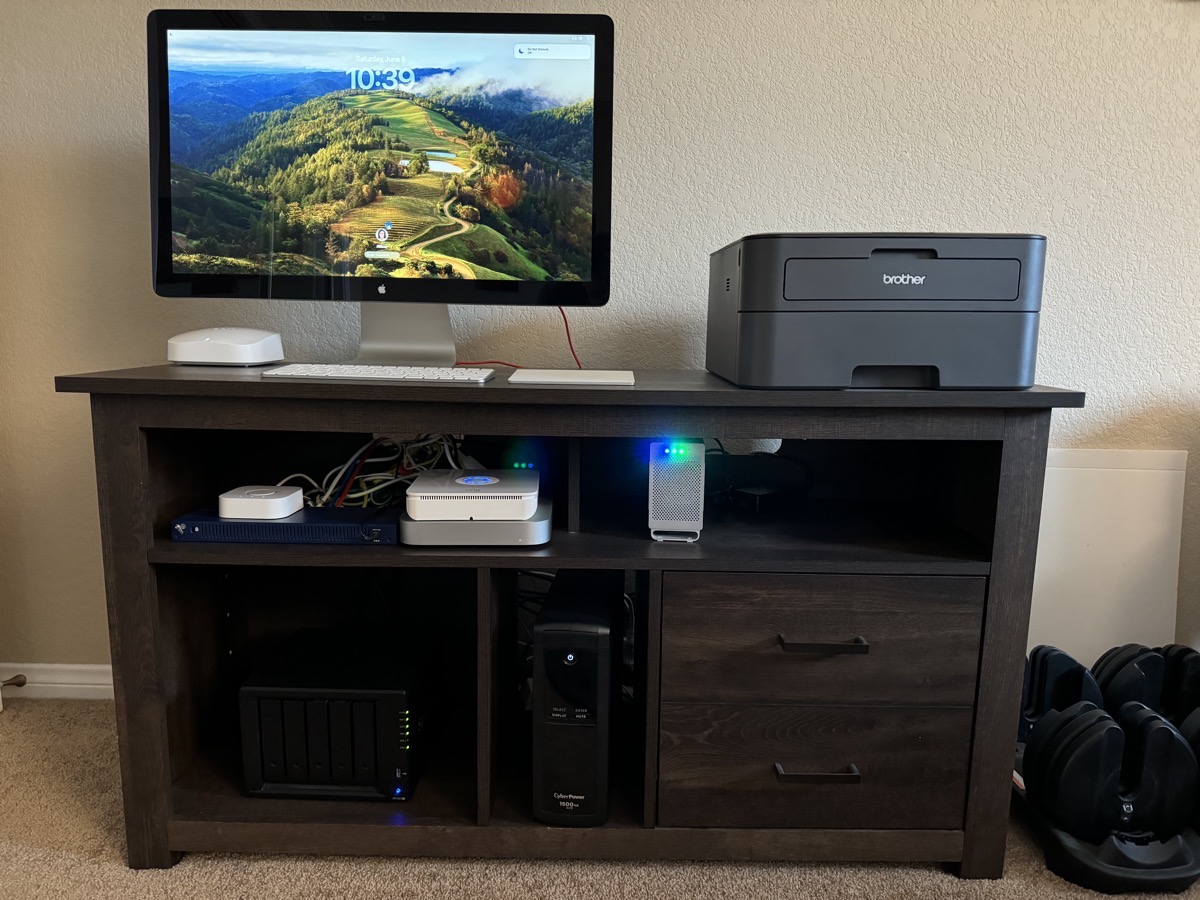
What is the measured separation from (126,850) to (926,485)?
4.65ft

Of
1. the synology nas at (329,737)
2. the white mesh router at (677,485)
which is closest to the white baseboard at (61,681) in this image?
the synology nas at (329,737)

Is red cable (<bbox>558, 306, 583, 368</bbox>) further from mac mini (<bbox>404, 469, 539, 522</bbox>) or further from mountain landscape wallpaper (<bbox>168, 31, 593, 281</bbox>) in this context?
mac mini (<bbox>404, 469, 539, 522</bbox>)

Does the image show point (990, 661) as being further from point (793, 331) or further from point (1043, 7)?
point (1043, 7)

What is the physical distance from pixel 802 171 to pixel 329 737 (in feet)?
4.21

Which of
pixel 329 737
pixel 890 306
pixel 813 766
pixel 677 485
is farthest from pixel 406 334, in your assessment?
pixel 813 766

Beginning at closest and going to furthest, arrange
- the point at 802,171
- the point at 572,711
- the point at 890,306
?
the point at 890,306 < the point at 572,711 < the point at 802,171

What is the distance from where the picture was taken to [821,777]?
45.8 inches

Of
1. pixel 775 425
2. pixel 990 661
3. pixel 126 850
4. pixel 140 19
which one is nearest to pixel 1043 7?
pixel 775 425

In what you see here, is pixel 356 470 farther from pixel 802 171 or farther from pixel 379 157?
pixel 802 171

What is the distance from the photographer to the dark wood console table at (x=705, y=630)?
1093 mm

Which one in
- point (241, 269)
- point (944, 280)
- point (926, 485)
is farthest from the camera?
point (926, 485)

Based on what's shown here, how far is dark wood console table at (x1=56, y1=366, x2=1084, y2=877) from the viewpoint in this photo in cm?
109

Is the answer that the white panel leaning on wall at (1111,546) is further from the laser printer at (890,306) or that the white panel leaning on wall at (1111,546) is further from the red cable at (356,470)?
the red cable at (356,470)

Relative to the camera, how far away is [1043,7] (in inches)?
57.2
